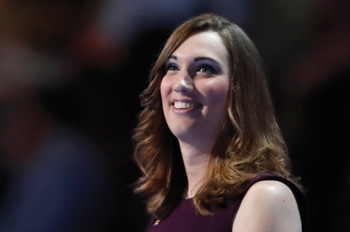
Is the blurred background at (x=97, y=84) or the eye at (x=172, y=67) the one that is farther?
the blurred background at (x=97, y=84)

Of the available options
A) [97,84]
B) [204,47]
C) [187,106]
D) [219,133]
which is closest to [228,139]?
[219,133]

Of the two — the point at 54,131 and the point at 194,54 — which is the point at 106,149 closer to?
the point at 54,131

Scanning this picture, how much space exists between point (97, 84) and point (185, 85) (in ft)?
2.40

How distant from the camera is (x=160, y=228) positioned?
1.46 m

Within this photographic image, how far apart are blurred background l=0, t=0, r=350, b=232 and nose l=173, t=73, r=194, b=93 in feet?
1.85

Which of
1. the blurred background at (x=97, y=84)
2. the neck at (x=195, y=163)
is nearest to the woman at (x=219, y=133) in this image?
the neck at (x=195, y=163)

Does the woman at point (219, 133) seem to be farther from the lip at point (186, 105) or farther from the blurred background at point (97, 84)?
the blurred background at point (97, 84)

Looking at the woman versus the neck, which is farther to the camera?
the neck

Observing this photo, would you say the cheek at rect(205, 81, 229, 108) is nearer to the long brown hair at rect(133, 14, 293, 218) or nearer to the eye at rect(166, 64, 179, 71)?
the long brown hair at rect(133, 14, 293, 218)

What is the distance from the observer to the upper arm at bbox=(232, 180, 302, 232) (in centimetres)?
112

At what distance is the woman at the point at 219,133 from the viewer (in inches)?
47.9

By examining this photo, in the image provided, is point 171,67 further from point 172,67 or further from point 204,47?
point 204,47

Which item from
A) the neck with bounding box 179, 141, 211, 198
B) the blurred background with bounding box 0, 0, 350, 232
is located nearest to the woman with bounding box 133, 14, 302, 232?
the neck with bounding box 179, 141, 211, 198

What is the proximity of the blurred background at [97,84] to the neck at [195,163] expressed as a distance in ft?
1.59
